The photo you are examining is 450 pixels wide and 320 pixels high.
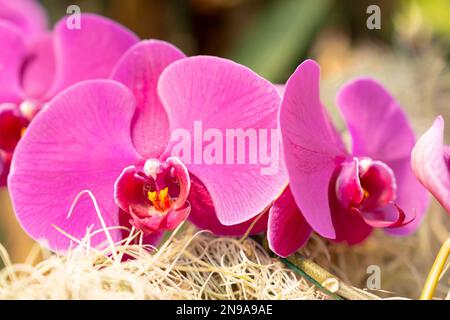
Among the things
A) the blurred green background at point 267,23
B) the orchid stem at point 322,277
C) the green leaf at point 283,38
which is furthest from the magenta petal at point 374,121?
the green leaf at point 283,38

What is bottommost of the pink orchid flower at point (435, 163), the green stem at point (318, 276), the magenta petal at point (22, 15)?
the green stem at point (318, 276)

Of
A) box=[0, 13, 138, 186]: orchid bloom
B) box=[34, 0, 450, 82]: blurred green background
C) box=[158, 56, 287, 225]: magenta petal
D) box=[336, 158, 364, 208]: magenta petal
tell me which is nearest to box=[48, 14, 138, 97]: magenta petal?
box=[0, 13, 138, 186]: orchid bloom

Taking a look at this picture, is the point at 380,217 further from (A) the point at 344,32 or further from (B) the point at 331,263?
(A) the point at 344,32

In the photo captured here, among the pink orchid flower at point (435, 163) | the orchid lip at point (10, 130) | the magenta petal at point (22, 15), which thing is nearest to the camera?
the pink orchid flower at point (435, 163)

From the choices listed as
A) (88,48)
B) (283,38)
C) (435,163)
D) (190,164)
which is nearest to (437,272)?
(435,163)

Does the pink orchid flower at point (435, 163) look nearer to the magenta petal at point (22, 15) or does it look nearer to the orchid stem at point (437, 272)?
the orchid stem at point (437, 272)

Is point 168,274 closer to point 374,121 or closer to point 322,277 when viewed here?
point 322,277
